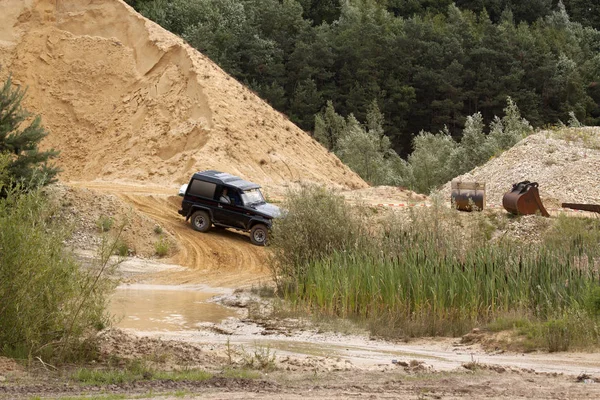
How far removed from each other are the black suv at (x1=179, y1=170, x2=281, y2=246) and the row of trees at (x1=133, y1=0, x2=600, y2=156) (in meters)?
46.0

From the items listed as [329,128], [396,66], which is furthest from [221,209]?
[396,66]

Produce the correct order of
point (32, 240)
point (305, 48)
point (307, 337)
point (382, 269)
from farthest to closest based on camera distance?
point (305, 48) → point (382, 269) → point (307, 337) → point (32, 240)

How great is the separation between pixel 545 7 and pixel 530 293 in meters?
87.3

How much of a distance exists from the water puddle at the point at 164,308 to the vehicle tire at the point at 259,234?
5.60 metres

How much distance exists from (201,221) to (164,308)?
33.5 ft

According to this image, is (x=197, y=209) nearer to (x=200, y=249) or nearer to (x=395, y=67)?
(x=200, y=249)

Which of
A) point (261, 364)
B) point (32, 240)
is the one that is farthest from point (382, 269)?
point (32, 240)

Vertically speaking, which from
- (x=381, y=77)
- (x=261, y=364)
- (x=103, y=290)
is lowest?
(x=261, y=364)

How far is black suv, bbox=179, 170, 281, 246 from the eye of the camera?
98.1ft

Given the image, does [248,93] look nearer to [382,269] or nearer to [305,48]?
[382,269]

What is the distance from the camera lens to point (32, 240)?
13.2 meters

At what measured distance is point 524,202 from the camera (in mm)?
31391

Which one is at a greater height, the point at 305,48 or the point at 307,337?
the point at 305,48

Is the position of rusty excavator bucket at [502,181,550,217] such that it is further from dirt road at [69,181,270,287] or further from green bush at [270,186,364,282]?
green bush at [270,186,364,282]
